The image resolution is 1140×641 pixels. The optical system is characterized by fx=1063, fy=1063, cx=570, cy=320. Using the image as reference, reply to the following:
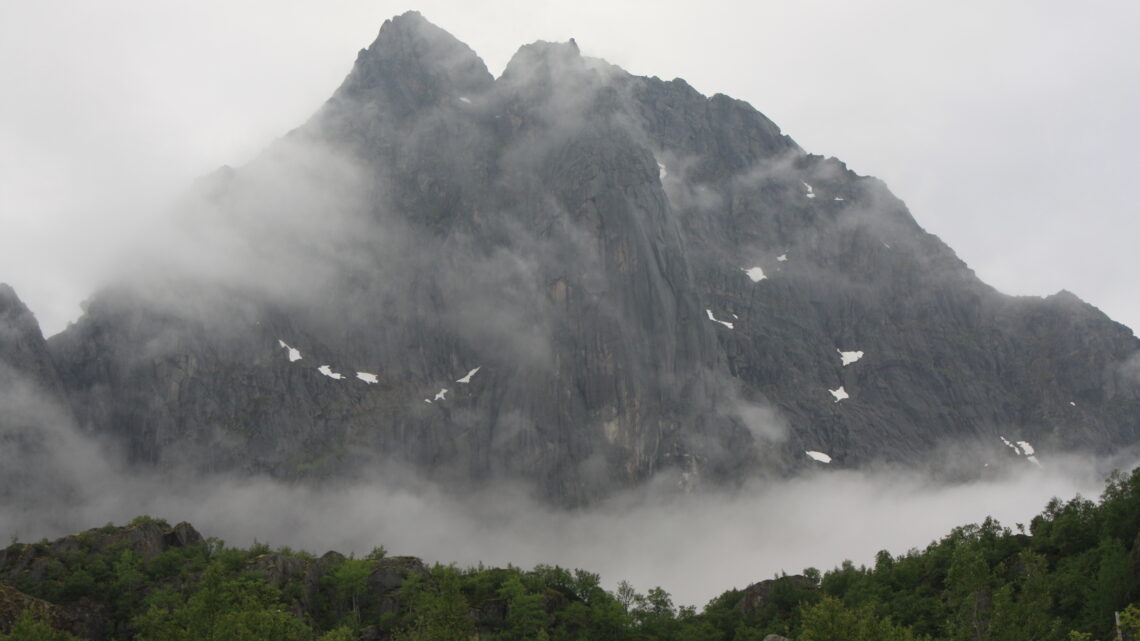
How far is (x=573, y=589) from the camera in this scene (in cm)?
14288

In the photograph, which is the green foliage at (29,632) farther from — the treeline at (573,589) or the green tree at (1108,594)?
the green tree at (1108,594)

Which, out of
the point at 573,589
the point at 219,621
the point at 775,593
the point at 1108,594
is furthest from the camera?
the point at 573,589

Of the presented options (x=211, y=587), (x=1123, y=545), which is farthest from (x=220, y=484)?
(x=1123, y=545)

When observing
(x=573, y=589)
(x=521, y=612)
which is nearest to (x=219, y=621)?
(x=521, y=612)

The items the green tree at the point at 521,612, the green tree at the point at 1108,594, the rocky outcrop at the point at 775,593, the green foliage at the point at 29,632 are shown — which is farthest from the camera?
the rocky outcrop at the point at 775,593

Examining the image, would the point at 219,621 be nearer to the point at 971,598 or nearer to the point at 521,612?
the point at 521,612

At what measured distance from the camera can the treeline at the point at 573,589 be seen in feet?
321

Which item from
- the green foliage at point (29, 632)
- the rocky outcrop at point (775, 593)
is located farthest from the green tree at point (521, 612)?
the green foliage at point (29, 632)

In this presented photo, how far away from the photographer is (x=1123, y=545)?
106 metres

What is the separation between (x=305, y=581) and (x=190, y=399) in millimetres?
77809

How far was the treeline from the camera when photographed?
97.8 meters

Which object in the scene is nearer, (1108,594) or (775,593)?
(1108,594)

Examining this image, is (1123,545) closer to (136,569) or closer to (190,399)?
(136,569)

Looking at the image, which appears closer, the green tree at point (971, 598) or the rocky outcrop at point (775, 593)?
the green tree at point (971, 598)
